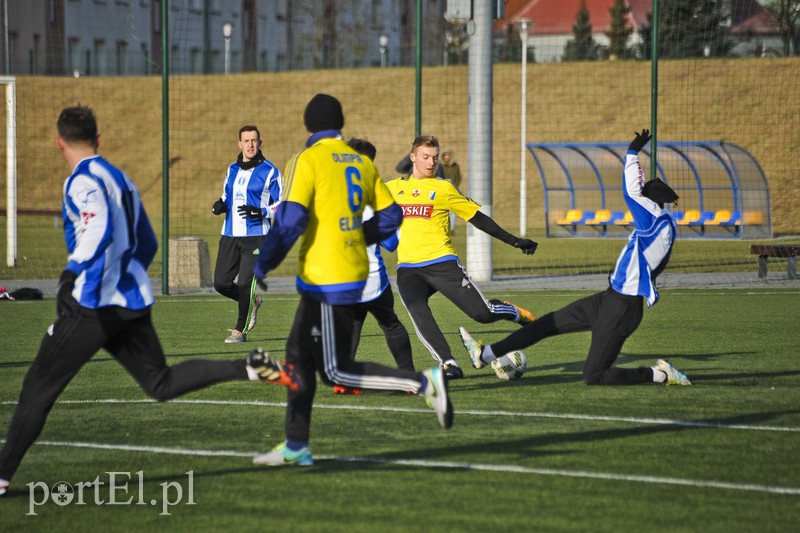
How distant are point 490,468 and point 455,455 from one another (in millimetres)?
359

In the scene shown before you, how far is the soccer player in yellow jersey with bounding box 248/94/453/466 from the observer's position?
240 inches

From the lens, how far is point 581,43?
42.4 metres

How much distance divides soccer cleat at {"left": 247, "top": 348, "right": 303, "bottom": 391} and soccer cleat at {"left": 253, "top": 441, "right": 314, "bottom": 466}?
0.41 meters

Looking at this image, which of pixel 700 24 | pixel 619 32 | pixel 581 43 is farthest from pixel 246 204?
pixel 581 43

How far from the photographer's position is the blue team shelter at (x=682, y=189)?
102ft

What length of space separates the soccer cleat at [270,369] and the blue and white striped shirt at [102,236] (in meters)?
0.59

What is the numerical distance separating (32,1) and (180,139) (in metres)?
7.33

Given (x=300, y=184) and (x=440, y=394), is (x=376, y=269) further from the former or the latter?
(x=300, y=184)

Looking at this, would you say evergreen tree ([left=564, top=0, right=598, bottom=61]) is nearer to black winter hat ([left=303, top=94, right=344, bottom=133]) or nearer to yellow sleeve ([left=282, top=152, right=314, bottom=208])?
black winter hat ([left=303, top=94, right=344, bottom=133])

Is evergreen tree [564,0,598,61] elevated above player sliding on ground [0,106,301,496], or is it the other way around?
evergreen tree [564,0,598,61]

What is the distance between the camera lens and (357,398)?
8.58 meters

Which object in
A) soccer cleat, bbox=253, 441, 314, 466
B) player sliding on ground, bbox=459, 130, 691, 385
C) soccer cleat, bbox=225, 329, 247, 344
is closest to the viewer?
soccer cleat, bbox=253, 441, 314, 466

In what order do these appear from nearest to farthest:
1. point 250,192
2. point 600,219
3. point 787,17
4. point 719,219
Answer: point 250,192
point 787,17
point 719,219
point 600,219

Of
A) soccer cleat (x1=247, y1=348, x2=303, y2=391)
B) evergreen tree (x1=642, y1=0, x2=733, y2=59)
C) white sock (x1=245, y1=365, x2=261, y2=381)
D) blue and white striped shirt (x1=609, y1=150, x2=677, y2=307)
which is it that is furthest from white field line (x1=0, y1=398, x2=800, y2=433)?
evergreen tree (x1=642, y1=0, x2=733, y2=59)
